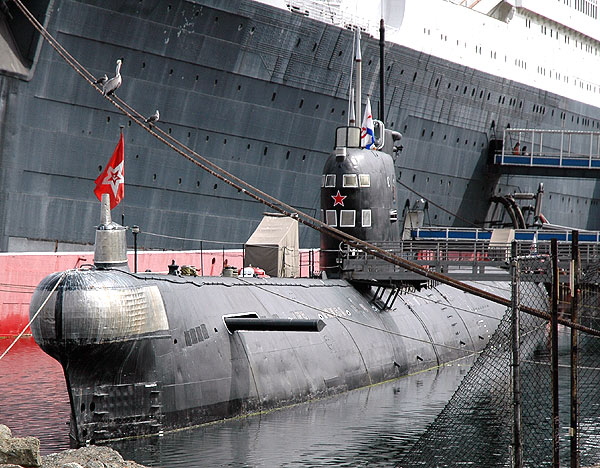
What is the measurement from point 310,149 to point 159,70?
27.2 feet

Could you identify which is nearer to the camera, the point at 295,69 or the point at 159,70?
the point at 159,70

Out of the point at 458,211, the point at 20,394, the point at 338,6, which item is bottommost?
the point at 20,394

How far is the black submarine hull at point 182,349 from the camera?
15.2 m

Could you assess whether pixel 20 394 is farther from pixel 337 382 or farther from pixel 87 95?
pixel 87 95

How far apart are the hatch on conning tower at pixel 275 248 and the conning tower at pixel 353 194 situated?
2.79ft

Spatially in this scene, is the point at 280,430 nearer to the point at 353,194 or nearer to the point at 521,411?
the point at 521,411

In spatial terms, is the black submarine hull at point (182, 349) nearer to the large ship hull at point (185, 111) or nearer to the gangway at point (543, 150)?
the large ship hull at point (185, 111)

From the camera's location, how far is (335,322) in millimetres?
21922

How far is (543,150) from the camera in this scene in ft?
182

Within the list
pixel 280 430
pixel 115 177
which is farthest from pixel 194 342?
pixel 115 177

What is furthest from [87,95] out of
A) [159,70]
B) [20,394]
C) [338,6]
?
[338,6]

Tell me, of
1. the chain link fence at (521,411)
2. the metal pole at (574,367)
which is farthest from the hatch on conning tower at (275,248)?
the metal pole at (574,367)

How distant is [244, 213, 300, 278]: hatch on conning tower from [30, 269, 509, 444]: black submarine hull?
8.70ft

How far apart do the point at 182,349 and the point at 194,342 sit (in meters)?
0.35
